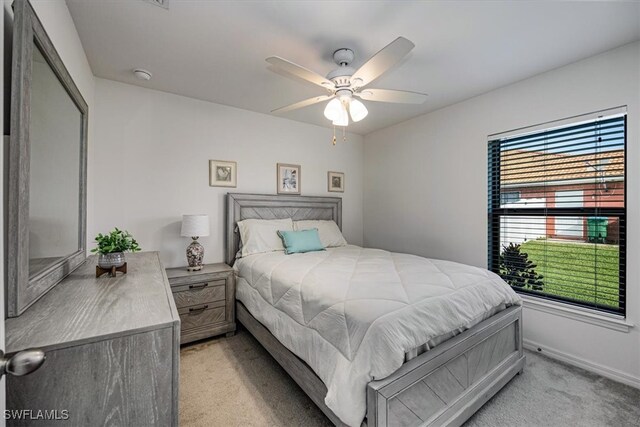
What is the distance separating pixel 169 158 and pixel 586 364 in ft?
13.9

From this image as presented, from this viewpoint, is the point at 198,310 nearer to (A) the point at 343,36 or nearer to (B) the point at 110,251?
(B) the point at 110,251

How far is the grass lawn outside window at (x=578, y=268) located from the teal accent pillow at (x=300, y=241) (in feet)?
6.99

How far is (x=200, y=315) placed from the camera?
2.72 meters

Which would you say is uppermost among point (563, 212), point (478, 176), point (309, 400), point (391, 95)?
point (391, 95)

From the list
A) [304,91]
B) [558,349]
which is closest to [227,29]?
[304,91]

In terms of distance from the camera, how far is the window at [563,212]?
2266 millimetres

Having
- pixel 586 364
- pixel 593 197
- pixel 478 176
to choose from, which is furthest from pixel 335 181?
pixel 586 364

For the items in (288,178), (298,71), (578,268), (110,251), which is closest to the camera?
(110,251)

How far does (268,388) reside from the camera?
6.77ft

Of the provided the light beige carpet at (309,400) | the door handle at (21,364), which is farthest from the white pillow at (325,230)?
the door handle at (21,364)

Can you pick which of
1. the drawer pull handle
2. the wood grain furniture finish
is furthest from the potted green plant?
the drawer pull handle

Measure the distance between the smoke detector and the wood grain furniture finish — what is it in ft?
7.28

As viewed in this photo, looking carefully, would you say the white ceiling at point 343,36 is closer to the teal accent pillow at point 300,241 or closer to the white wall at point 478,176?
the white wall at point 478,176

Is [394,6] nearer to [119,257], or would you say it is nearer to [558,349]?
[119,257]
